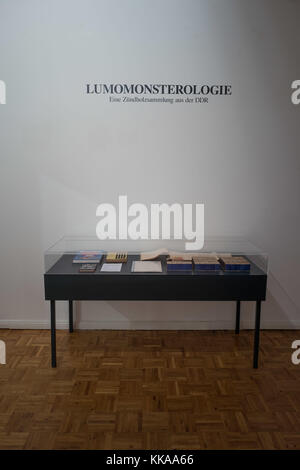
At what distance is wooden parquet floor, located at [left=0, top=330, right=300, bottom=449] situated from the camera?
232 cm

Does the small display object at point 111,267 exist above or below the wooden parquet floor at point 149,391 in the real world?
above

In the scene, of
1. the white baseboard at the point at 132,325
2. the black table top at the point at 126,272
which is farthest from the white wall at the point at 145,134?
the black table top at the point at 126,272

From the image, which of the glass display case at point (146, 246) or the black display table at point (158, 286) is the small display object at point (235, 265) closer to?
the black display table at point (158, 286)

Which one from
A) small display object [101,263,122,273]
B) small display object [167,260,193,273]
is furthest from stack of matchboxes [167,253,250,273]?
small display object [101,263,122,273]

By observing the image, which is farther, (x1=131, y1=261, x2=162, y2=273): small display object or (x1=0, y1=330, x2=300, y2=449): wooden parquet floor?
(x1=131, y1=261, x2=162, y2=273): small display object

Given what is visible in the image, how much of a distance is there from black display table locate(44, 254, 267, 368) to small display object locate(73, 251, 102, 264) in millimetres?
204

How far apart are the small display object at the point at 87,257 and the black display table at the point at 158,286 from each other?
0.20m

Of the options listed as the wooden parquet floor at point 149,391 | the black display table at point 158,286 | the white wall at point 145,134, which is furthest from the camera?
the white wall at point 145,134

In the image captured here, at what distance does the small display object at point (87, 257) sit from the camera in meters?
3.33

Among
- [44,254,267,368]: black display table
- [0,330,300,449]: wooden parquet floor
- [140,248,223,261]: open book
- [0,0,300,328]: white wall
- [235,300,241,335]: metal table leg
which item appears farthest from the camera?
[235,300,241,335]: metal table leg

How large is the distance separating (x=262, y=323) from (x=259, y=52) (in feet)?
7.95

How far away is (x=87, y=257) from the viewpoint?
341 cm

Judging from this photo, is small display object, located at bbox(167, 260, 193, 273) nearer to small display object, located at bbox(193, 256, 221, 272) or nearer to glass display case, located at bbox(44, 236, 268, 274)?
small display object, located at bbox(193, 256, 221, 272)
